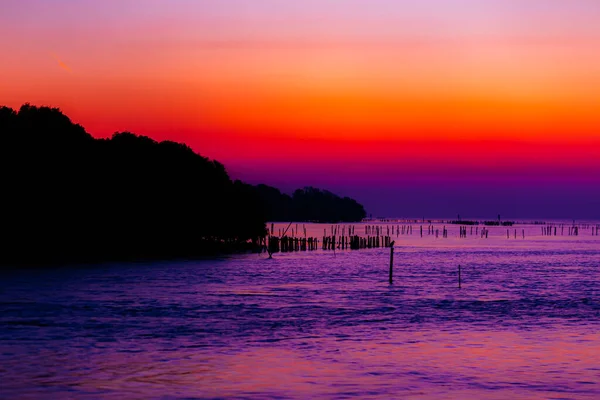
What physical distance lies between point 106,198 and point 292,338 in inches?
1959

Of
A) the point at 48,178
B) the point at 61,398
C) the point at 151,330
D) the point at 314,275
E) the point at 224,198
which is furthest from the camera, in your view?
the point at 224,198

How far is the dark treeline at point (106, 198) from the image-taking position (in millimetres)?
65250

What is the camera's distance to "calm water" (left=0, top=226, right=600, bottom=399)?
19.2m

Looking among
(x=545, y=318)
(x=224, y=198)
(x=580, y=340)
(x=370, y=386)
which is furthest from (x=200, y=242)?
(x=370, y=386)

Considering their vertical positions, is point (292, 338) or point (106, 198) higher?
point (106, 198)

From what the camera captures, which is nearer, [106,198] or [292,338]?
[292,338]

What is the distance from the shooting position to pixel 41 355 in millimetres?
22922

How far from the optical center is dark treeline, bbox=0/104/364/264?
65.2 meters

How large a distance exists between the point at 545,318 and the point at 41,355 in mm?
20457

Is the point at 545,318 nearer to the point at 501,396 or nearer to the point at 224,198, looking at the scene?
the point at 501,396

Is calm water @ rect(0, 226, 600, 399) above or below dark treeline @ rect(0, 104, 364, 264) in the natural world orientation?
below

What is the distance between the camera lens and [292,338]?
27047mm

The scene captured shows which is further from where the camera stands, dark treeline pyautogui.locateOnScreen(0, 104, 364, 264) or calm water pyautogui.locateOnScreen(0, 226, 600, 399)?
dark treeline pyautogui.locateOnScreen(0, 104, 364, 264)

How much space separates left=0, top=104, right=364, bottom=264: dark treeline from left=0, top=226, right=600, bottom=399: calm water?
14.4 m
